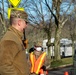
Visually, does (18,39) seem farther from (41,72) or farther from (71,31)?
(71,31)

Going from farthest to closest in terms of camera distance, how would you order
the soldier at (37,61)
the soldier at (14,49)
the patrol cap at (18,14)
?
the soldier at (37,61) < the patrol cap at (18,14) < the soldier at (14,49)

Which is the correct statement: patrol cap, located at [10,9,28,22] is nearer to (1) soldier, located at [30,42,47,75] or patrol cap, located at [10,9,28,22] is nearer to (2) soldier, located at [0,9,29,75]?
(2) soldier, located at [0,9,29,75]

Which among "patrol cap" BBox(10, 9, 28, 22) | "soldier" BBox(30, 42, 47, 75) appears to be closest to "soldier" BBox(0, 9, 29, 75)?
"patrol cap" BBox(10, 9, 28, 22)

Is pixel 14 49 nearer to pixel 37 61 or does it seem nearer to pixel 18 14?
pixel 18 14

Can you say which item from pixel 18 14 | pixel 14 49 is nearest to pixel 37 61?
pixel 18 14

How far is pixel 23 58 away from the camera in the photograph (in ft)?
14.5

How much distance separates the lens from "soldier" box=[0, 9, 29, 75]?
424 cm

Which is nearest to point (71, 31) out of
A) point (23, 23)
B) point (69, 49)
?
point (69, 49)

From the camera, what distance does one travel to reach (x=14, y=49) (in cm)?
432

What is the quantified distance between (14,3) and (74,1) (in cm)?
2981

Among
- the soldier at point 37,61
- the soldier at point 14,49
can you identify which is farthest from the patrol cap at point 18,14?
the soldier at point 37,61

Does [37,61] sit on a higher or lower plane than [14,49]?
lower

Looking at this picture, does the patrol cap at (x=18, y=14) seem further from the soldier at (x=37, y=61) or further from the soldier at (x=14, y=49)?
the soldier at (x=37, y=61)

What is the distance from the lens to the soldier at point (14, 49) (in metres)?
4.24
